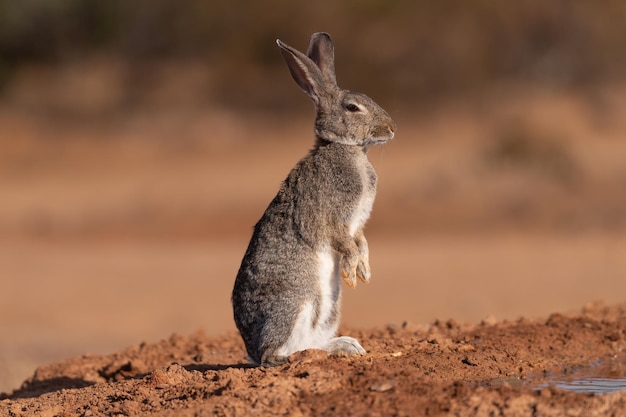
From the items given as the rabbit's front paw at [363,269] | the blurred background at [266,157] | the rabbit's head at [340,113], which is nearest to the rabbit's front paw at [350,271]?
the rabbit's front paw at [363,269]

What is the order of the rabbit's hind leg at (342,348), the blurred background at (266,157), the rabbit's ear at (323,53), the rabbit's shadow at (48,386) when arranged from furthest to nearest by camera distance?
1. the blurred background at (266,157)
2. the rabbit's shadow at (48,386)
3. the rabbit's ear at (323,53)
4. the rabbit's hind leg at (342,348)

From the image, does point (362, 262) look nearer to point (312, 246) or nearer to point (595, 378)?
point (312, 246)

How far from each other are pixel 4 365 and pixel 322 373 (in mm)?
5563

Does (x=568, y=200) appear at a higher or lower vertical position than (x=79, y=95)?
lower

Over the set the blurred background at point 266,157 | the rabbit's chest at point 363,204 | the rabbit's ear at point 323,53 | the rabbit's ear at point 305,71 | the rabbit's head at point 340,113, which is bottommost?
the rabbit's chest at point 363,204

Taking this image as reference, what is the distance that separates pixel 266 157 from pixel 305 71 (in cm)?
1928

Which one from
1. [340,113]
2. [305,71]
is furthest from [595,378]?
[305,71]

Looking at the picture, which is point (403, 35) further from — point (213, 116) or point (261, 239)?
point (261, 239)

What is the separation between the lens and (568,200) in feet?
70.4

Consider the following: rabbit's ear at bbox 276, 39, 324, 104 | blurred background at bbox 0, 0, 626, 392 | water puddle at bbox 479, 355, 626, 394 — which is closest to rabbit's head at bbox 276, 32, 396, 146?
rabbit's ear at bbox 276, 39, 324, 104

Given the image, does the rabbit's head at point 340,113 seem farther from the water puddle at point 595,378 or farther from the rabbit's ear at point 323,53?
the water puddle at point 595,378

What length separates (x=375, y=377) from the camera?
19.5ft

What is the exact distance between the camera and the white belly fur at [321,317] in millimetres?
6719

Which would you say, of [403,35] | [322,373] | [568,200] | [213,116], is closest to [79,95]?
[213,116]
